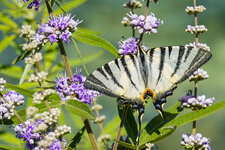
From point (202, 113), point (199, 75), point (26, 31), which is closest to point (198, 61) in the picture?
point (199, 75)

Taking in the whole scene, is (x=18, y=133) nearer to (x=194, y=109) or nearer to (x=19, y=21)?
(x=194, y=109)

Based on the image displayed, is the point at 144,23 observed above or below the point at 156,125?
above

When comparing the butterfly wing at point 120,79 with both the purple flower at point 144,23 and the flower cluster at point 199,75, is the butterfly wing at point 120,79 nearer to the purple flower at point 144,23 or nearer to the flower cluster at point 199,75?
the purple flower at point 144,23

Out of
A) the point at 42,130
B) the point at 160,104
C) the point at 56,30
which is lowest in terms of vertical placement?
the point at 42,130

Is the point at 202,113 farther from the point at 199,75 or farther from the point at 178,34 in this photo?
the point at 178,34

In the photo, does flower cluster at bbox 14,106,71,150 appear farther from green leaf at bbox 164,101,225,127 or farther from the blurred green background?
the blurred green background

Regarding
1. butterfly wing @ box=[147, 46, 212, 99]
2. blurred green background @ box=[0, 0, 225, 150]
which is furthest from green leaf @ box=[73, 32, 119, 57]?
blurred green background @ box=[0, 0, 225, 150]

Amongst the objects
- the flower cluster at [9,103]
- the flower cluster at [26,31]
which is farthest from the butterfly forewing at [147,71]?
the flower cluster at [26,31]
